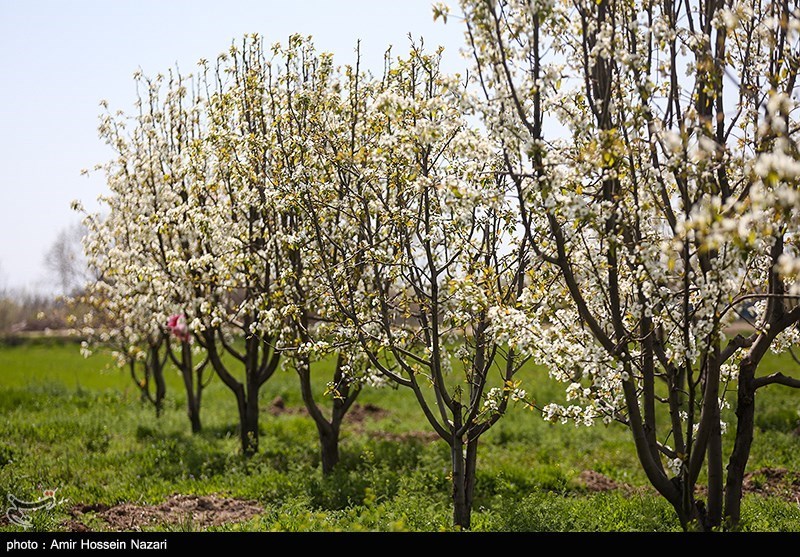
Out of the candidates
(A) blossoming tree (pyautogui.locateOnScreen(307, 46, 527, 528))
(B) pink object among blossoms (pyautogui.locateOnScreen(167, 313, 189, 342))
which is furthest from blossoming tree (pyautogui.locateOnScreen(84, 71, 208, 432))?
(A) blossoming tree (pyautogui.locateOnScreen(307, 46, 527, 528))

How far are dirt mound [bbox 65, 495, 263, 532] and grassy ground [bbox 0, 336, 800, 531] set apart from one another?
0.20 meters

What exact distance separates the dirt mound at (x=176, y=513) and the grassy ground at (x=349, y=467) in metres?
0.20

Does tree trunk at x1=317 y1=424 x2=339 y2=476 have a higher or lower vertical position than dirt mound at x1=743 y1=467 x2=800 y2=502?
higher

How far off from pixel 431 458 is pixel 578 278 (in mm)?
5068

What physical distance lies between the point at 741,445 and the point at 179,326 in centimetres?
1035

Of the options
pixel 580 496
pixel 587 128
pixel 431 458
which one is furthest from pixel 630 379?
pixel 431 458

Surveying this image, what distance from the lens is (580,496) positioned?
36.7ft

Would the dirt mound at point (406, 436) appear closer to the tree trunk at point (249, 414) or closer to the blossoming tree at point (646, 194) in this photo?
the tree trunk at point (249, 414)

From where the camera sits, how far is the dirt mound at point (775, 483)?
10922 millimetres

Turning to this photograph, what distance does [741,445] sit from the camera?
8.27 meters

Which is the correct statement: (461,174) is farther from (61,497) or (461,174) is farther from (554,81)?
(61,497)

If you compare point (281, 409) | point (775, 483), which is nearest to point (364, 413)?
point (281, 409)

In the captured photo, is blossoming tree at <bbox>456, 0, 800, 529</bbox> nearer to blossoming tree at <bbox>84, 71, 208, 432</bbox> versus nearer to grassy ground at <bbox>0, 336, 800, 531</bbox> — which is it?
grassy ground at <bbox>0, 336, 800, 531</bbox>

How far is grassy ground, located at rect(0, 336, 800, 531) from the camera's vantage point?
901 centimetres
